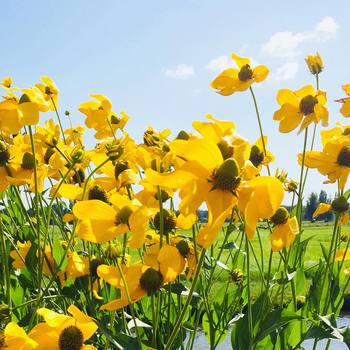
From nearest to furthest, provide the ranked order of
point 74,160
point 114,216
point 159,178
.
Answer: point 159,178 → point 114,216 → point 74,160

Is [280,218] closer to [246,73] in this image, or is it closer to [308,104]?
[308,104]

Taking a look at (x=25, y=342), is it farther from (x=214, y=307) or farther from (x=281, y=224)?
(x=214, y=307)

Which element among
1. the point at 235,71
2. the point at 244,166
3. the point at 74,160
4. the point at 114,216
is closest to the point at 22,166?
the point at 74,160

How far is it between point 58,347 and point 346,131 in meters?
0.81

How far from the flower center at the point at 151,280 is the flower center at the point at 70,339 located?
15 cm

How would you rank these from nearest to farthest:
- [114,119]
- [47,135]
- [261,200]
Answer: [261,200] → [47,135] → [114,119]

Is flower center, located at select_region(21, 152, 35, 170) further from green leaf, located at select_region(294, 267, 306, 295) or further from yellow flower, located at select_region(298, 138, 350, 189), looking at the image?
green leaf, located at select_region(294, 267, 306, 295)

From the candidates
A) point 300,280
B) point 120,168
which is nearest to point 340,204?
point 300,280

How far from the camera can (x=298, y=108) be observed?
1238 mm

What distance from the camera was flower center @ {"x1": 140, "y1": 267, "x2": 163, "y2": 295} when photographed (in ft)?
2.68

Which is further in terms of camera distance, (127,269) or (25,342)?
→ (127,269)

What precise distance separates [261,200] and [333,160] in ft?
1.92

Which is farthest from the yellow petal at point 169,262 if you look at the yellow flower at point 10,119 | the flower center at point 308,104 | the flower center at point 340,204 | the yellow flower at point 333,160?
the flower center at point 340,204

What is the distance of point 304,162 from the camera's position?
113cm
